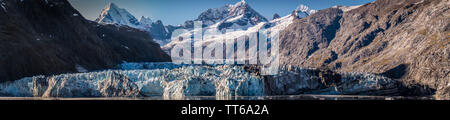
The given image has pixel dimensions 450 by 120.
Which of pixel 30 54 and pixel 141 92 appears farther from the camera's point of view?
pixel 30 54

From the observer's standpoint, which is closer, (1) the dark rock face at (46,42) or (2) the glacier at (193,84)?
(2) the glacier at (193,84)

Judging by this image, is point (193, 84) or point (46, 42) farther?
point (46, 42)

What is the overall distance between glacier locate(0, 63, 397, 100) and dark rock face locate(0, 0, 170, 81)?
19201 millimetres

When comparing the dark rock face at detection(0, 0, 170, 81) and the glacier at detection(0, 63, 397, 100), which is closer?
the glacier at detection(0, 63, 397, 100)

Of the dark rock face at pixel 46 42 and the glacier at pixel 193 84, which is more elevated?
the dark rock face at pixel 46 42

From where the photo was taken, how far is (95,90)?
8825 cm

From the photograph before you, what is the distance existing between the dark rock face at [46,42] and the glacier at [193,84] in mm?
19201

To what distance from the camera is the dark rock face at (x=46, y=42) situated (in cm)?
11156

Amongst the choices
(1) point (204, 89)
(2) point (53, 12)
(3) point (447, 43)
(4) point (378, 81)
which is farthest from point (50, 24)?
(3) point (447, 43)

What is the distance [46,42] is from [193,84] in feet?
235

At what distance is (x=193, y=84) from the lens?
8906cm

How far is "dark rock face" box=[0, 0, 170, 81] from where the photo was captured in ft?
366

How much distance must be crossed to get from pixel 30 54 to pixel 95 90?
4082cm

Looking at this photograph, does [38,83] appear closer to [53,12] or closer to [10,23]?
[10,23]
